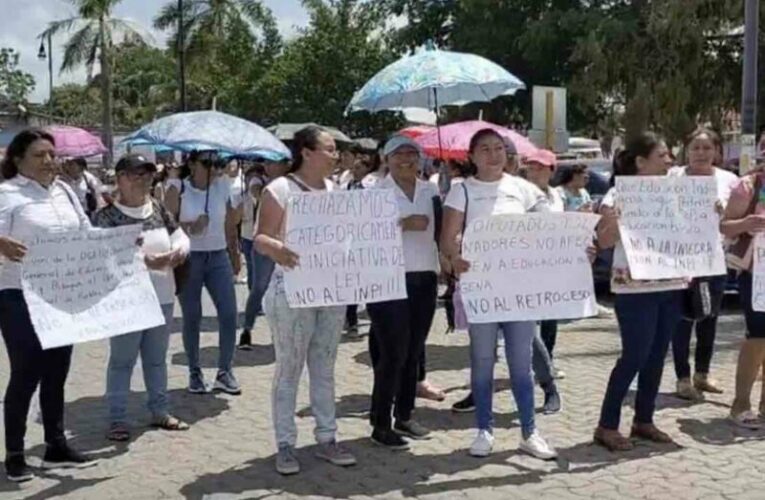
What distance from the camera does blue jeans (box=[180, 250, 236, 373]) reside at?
25.2 feet

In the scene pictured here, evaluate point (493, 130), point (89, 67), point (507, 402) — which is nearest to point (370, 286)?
point (493, 130)

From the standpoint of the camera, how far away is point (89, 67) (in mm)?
42781

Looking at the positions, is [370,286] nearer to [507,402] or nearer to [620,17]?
[507,402]

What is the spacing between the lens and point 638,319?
6004mm

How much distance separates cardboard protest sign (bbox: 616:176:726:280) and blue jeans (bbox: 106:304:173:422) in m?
2.88

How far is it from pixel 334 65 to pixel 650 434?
29.3 metres

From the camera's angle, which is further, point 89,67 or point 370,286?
point 89,67

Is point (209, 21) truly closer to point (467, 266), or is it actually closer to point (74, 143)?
point (74, 143)

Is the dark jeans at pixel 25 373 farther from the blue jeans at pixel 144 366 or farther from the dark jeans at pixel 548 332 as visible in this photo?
the dark jeans at pixel 548 332

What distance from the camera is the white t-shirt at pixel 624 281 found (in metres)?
5.97

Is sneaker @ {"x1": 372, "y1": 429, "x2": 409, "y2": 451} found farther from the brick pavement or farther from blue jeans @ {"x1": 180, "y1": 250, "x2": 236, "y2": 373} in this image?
blue jeans @ {"x1": 180, "y1": 250, "x2": 236, "y2": 373}

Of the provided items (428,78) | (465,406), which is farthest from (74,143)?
(465,406)

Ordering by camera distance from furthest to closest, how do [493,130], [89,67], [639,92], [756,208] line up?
[89,67], [639,92], [756,208], [493,130]

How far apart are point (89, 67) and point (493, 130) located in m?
39.3
